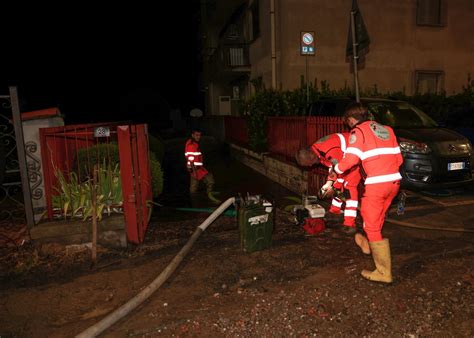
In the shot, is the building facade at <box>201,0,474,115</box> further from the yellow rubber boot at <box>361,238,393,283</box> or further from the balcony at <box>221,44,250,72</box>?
the yellow rubber boot at <box>361,238,393,283</box>

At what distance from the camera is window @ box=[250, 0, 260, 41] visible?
15933mm

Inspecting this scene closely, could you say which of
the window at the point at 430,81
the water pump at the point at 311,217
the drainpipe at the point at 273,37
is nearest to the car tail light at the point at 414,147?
A: the water pump at the point at 311,217

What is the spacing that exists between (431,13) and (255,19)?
725 centimetres

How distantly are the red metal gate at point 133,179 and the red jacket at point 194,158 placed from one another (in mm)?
1942

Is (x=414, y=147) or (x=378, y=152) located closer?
(x=378, y=152)

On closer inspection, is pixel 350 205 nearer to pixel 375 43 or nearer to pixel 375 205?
pixel 375 205

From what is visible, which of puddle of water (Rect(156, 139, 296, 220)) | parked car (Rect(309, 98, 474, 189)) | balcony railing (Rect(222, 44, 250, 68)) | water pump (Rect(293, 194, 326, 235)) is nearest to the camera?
water pump (Rect(293, 194, 326, 235))

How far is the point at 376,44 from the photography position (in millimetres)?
14469

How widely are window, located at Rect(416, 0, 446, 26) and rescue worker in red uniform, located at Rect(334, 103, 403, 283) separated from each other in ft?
45.1

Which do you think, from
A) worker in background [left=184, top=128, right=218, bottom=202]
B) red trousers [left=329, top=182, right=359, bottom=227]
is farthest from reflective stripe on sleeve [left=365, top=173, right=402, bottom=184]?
worker in background [left=184, top=128, right=218, bottom=202]

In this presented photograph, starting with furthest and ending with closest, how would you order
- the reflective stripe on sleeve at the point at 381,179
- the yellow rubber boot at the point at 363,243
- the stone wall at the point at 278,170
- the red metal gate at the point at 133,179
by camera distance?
the stone wall at the point at 278,170
the red metal gate at the point at 133,179
the yellow rubber boot at the point at 363,243
the reflective stripe on sleeve at the point at 381,179

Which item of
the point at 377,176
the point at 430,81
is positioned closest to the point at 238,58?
the point at 430,81

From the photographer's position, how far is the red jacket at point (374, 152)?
3559mm

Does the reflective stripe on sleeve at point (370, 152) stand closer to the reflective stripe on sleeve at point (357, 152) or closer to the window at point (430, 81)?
the reflective stripe on sleeve at point (357, 152)
